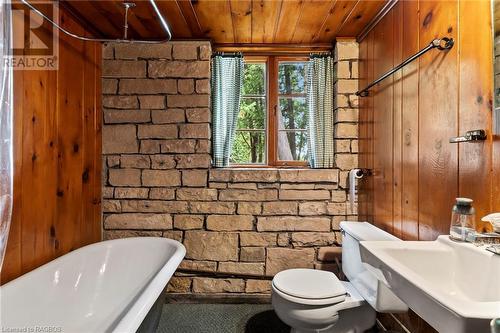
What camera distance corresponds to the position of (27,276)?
1353 mm

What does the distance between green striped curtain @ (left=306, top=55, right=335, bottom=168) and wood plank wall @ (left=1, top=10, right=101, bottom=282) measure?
69.4 inches

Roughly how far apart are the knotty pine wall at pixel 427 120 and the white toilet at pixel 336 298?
266mm

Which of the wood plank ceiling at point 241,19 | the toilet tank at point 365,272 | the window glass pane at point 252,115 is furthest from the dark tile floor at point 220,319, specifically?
the wood plank ceiling at point 241,19

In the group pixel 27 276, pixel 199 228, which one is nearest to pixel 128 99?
pixel 199 228

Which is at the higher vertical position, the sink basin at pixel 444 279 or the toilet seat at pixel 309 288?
the sink basin at pixel 444 279

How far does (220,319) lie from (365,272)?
3.65ft

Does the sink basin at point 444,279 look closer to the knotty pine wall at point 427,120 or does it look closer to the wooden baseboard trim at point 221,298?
the knotty pine wall at point 427,120

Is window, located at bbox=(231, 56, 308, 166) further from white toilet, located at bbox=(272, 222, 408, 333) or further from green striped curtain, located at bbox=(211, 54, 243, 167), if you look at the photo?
white toilet, located at bbox=(272, 222, 408, 333)

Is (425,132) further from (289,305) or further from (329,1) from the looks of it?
(289,305)

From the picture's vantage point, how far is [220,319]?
201 cm

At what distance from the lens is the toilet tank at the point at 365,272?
4.60 ft

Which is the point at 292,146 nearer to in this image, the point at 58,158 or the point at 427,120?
the point at 427,120

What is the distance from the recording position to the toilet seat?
148 cm

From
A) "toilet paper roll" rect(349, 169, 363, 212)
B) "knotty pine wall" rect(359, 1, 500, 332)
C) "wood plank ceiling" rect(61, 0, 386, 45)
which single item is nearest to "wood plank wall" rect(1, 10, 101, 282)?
"wood plank ceiling" rect(61, 0, 386, 45)
